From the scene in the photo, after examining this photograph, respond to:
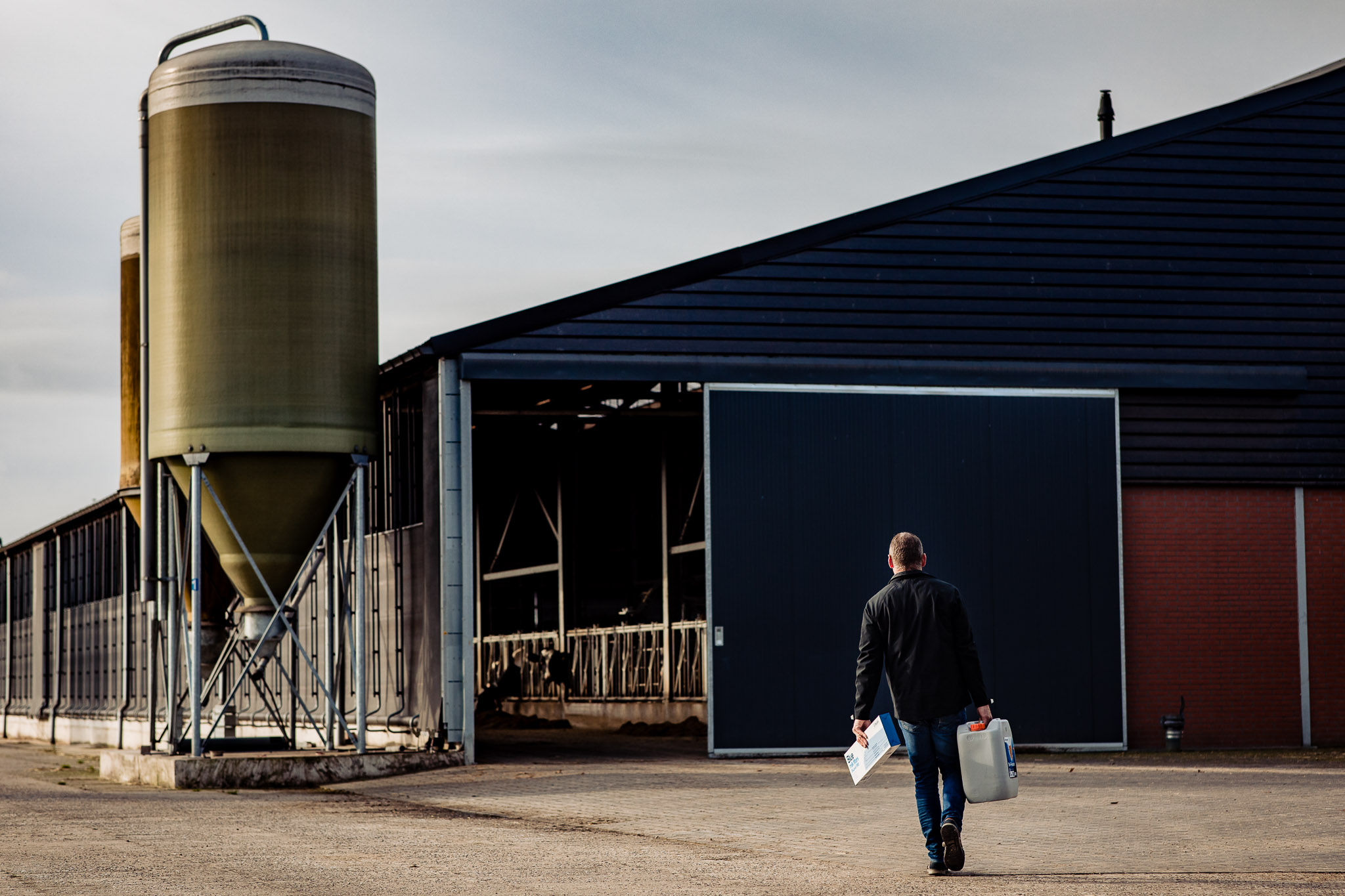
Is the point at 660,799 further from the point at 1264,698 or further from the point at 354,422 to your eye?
the point at 1264,698

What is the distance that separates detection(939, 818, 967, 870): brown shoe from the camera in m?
8.66

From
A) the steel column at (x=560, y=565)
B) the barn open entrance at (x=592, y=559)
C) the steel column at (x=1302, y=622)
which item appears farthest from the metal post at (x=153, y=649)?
the steel column at (x=1302, y=622)

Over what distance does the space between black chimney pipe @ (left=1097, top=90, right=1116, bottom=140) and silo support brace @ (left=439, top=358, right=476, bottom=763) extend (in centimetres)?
1162

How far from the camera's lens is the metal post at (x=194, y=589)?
55.8 ft

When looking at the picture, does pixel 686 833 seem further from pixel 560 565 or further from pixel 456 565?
pixel 560 565

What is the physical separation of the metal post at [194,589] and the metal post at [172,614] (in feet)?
1.70

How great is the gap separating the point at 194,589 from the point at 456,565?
2.86 meters

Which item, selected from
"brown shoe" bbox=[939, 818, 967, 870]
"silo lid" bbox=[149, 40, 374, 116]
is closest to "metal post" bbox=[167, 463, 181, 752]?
"silo lid" bbox=[149, 40, 374, 116]

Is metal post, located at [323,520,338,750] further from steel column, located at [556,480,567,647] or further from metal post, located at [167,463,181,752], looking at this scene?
steel column, located at [556,480,567,647]

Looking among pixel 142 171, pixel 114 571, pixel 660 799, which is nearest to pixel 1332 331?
pixel 660 799

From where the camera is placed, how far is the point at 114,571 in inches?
1259

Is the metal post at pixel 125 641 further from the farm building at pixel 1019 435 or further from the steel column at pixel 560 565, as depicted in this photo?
the steel column at pixel 560 565

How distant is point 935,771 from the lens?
884 centimetres

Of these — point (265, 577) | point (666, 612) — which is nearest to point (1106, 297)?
point (265, 577)
